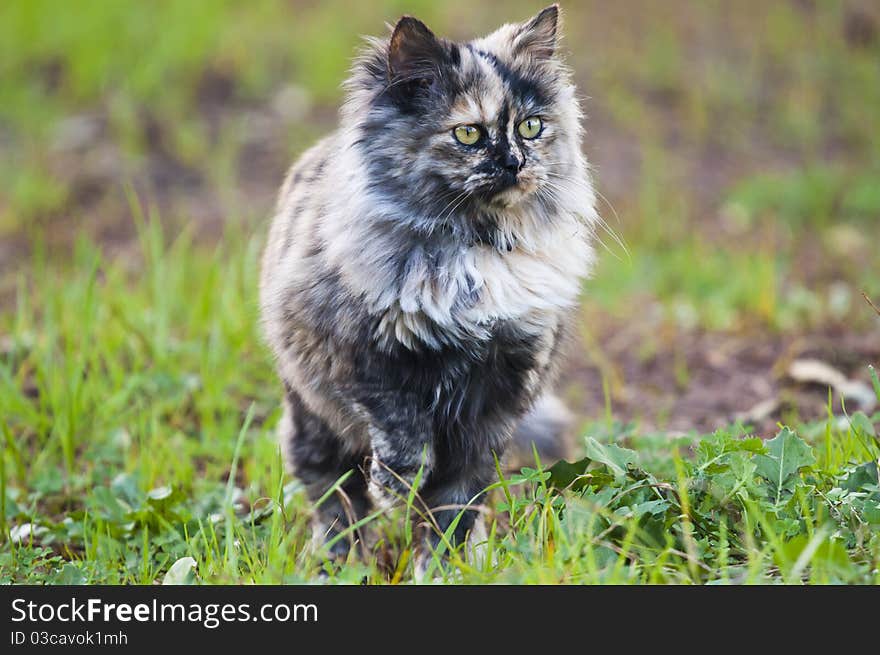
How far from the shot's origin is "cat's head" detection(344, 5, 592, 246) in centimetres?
248

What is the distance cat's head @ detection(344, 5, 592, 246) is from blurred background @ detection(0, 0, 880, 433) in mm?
1456

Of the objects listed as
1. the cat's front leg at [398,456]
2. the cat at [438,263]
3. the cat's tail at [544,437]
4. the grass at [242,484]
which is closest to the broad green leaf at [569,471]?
the grass at [242,484]

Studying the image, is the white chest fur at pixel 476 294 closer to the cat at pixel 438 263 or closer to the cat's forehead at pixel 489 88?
the cat at pixel 438 263

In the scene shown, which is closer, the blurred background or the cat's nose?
the cat's nose

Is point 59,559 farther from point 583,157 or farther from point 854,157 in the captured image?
point 854,157

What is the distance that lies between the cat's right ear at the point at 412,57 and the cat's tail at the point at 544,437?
3.58ft

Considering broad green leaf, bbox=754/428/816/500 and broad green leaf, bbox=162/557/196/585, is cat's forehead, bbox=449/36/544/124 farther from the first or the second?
broad green leaf, bbox=162/557/196/585

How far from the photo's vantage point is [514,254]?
2.62 metres

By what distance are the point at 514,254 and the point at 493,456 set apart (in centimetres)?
53

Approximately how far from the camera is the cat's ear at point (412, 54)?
8.18ft

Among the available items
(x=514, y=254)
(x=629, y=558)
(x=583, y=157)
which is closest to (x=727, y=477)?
(x=629, y=558)

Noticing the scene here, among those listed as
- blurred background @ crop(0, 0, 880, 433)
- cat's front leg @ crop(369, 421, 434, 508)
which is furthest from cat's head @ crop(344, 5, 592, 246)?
blurred background @ crop(0, 0, 880, 433)
